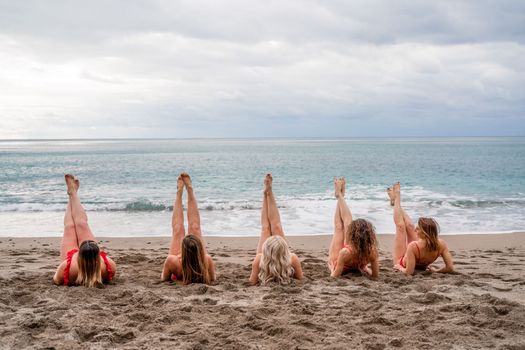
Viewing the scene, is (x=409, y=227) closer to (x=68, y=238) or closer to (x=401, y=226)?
(x=401, y=226)

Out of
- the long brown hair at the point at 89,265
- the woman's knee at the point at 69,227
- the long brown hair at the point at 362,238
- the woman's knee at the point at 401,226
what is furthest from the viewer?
the woman's knee at the point at 401,226

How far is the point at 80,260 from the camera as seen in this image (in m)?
5.79

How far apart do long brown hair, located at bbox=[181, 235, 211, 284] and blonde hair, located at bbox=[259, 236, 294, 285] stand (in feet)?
2.63

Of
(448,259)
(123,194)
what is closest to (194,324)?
(448,259)

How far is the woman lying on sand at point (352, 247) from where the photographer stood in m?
6.19

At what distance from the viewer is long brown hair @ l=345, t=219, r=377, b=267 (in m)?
6.16

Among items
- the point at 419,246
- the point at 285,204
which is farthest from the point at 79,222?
the point at 285,204

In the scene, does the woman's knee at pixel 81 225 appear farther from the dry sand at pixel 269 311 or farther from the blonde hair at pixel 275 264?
the blonde hair at pixel 275 264

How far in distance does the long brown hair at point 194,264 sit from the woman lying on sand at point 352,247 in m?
1.94

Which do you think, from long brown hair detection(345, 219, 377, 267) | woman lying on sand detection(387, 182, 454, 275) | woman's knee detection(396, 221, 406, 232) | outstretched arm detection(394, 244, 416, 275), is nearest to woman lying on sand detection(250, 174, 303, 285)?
long brown hair detection(345, 219, 377, 267)

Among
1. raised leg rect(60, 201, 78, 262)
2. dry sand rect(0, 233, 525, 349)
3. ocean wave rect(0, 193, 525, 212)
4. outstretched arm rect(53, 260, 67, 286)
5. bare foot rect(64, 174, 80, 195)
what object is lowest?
ocean wave rect(0, 193, 525, 212)

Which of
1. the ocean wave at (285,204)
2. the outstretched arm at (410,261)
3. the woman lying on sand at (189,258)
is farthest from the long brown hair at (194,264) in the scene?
the ocean wave at (285,204)

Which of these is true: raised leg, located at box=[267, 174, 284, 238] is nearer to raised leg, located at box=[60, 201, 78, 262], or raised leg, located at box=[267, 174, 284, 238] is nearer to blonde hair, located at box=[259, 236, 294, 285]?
blonde hair, located at box=[259, 236, 294, 285]

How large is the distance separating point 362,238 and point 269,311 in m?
1.99
